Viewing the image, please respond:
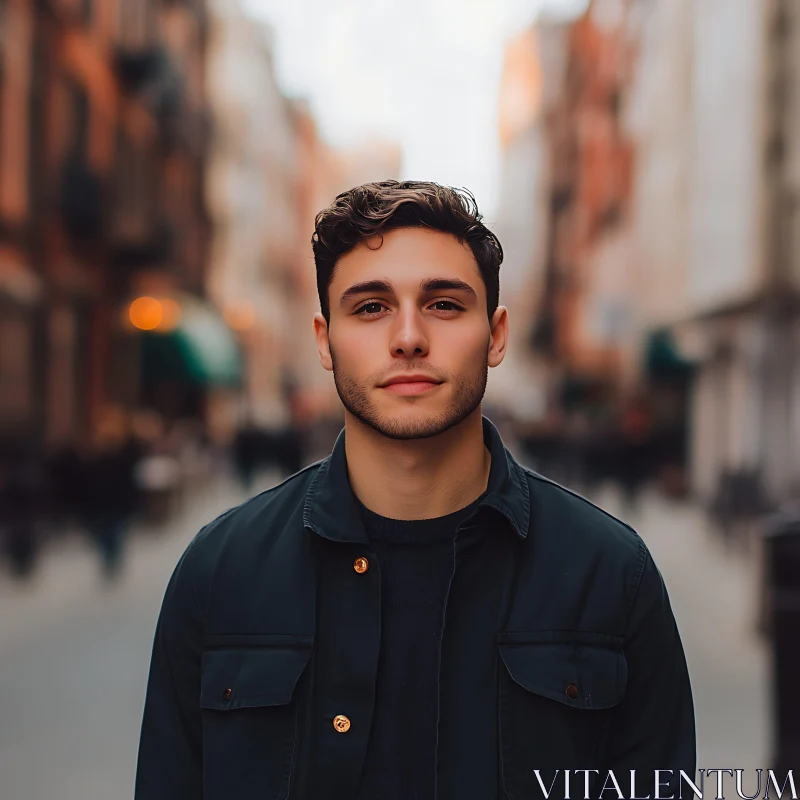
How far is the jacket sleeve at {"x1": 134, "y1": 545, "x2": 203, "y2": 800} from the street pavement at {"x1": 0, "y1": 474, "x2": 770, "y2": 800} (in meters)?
3.63

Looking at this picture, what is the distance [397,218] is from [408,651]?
3.05 ft

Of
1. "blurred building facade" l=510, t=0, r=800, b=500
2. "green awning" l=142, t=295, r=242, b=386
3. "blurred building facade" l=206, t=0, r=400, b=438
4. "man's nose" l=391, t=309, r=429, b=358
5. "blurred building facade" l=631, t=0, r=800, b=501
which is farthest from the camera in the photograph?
"blurred building facade" l=206, t=0, r=400, b=438

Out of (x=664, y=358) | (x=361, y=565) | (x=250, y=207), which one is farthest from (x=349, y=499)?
(x=250, y=207)

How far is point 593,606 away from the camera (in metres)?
2.30

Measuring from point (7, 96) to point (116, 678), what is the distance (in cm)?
1264

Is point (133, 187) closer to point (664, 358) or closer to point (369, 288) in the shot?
point (664, 358)

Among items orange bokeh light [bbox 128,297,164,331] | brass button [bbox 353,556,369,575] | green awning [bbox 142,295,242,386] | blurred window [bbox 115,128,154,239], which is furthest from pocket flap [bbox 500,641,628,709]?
green awning [bbox 142,295,242,386]

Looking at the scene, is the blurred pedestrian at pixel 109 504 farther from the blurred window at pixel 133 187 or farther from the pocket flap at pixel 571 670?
the blurred window at pixel 133 187

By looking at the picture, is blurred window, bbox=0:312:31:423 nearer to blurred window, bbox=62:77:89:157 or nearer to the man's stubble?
blurred window, bbox=62:77:89:157

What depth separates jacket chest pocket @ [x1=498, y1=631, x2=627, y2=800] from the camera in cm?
222

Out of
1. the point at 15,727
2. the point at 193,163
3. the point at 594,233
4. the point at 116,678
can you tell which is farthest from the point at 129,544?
the point at 594,233

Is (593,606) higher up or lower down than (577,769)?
higher up

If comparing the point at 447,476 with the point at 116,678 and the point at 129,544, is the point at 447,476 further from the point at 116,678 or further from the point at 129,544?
the point at 129,544

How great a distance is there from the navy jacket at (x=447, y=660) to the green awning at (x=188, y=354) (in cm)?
2356
